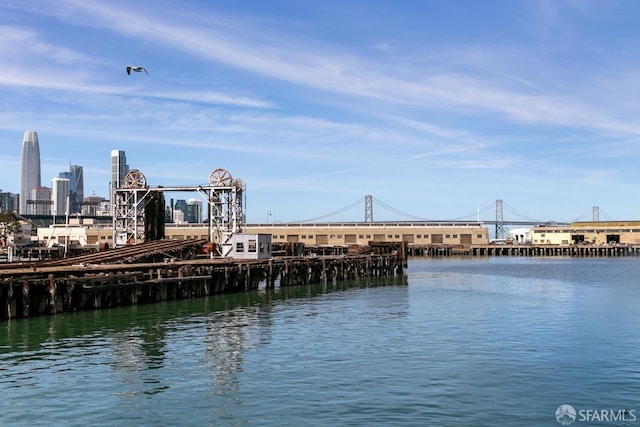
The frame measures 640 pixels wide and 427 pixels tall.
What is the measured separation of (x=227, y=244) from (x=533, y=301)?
3421 centimetres

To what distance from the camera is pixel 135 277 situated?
4638 cm

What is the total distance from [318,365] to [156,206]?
223 feet

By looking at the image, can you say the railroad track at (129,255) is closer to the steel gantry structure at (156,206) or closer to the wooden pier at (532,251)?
the steel gantry structure at (156,206)

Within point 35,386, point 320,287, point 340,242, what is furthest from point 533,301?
point 340,242

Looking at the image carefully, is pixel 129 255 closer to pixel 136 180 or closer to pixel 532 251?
pixel 136 180

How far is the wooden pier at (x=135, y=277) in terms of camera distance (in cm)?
3973

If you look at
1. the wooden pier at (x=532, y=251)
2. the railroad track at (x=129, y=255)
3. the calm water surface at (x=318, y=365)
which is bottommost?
the calm water surface at (x=318, y=365)

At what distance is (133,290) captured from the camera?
46719 mm

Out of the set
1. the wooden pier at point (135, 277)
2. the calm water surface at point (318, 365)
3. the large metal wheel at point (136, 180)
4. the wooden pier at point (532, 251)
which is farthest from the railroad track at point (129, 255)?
the wooden pier at point (532, 251)

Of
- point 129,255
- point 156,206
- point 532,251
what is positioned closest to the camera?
point 129,255

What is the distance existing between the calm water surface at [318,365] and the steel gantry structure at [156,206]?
39.2 metres

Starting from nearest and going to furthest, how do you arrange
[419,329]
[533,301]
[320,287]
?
1. [419,329]
2. [533,301]
3. [320,287]

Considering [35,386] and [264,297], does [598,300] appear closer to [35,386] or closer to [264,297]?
[264,297]

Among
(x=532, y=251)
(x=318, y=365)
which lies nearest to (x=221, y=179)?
(x=318, y=365)
